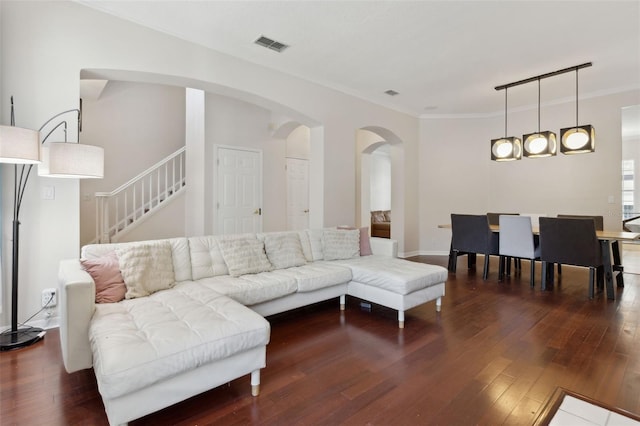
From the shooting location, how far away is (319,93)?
4.70m

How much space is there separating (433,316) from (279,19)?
331 cm

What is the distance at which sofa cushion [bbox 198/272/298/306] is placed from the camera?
2.58 metres

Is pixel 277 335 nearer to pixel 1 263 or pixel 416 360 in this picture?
pixel 416 360

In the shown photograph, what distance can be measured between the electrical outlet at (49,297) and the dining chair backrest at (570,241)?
5.28m

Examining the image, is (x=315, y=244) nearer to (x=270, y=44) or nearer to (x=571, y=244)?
(x=270, y=44)

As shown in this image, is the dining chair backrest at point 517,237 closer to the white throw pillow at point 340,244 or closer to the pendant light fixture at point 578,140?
the pendant light fixture at point 578,140

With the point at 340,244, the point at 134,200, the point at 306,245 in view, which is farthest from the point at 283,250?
the point at 134,200

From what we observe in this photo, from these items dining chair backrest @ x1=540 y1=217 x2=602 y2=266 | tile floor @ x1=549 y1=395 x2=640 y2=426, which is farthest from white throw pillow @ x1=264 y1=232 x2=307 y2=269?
dining chair backrest @ x1=540 y1=217 x2=602 y2=266

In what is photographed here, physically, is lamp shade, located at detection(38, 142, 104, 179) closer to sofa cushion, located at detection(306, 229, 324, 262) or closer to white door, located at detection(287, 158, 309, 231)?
sofa cushion, located at detection(306, 229, 324, 262)

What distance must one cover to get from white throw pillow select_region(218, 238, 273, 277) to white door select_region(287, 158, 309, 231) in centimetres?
325

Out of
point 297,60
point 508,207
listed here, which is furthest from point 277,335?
point 508,207

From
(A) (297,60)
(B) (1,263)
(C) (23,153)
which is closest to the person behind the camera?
(C) (23,153)

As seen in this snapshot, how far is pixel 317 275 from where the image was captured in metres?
3.09

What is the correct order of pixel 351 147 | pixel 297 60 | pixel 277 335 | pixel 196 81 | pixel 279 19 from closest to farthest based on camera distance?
pixel 277 335 → pixel 279 19 → pixel 196 81 → pixel 297 60 → pixel 351 147
